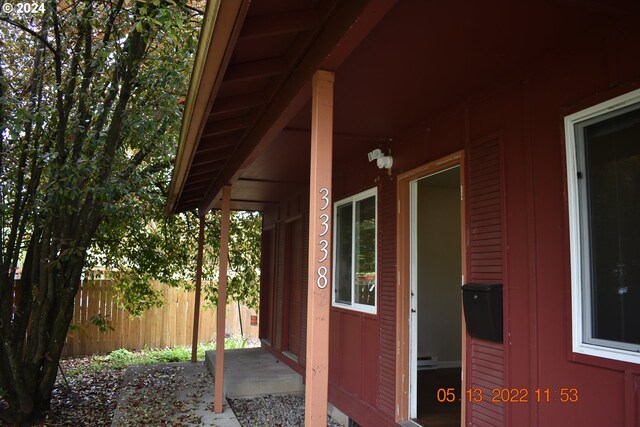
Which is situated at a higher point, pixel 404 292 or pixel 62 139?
pixel 62 139

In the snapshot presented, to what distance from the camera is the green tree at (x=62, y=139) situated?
5.25 m

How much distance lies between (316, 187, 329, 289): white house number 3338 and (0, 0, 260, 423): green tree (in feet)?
11.2

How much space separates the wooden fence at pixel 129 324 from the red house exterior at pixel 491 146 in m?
6.79

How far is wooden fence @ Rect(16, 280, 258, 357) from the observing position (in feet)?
33.0

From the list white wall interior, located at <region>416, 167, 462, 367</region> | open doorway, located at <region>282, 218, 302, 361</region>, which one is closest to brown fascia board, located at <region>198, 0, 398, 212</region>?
white wall interior, located at <region>416, 167, 462, 367</region>

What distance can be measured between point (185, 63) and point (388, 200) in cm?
359

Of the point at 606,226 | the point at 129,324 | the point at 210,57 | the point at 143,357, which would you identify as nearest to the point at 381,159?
the point at 606,226

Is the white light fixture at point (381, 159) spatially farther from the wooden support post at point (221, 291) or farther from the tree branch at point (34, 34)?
the tree branch at point (34, 34)

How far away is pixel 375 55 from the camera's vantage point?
266 centimetres

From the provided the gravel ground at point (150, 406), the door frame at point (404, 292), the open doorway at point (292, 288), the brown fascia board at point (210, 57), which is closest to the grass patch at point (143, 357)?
the gravel ground at point (150, 406)

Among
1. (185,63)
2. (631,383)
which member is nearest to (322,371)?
(631,383)

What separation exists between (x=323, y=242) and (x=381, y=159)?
240 centimetres

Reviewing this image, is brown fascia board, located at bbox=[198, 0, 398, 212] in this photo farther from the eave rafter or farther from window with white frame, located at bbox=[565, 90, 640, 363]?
window with white frame, located at bbox=[565, 90, 640, 363]

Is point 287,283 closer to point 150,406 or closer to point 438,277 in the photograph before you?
point 438,277
